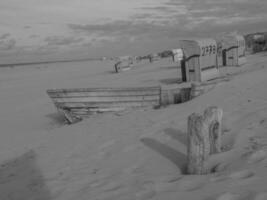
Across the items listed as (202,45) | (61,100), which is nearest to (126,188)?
→ (61,100)

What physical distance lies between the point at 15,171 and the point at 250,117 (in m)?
4.34

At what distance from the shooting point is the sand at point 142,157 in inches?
132

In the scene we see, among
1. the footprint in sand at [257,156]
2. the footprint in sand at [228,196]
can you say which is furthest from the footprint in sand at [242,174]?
the footprint in sand at [228,196]

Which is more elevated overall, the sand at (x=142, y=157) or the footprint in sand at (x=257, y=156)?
the footprint in sand at (x=257, y=156)

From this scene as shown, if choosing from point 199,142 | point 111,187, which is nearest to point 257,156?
point 199,142

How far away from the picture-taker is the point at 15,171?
5.71m

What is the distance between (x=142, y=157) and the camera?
16.1 ft

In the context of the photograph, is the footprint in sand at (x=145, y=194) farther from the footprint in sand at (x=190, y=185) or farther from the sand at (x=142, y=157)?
the footprint in sand at (x=190, y=185)

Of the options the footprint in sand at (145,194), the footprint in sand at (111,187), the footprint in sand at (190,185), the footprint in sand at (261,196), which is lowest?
the footprint in sand at (111,187)

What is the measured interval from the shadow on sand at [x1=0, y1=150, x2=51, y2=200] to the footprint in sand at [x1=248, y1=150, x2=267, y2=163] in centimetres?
261

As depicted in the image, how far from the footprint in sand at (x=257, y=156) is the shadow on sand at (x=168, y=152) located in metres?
0.86

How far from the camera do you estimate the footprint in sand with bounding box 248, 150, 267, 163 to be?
3.58 meters

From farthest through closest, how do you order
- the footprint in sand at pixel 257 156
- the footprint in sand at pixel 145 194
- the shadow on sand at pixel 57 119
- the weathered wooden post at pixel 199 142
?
the shadow on sand at pixel 57 119 < the weathered wooden post at pixel 199 142 < the footprint in sand at pixel 257 156 < the footprint in sand at pixel 145 194

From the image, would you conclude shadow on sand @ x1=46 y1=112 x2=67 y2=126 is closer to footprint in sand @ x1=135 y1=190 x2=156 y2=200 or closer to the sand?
the sand
